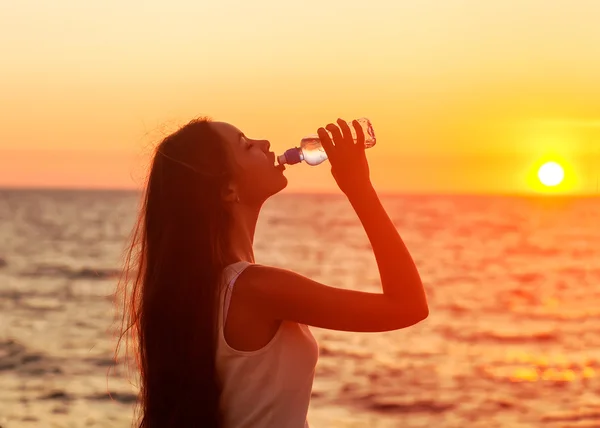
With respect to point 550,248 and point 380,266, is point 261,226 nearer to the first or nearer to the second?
point 550,248

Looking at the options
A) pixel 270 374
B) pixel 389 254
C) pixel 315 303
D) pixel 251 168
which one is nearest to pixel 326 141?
pixel 251 168

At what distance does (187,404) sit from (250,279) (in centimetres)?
46

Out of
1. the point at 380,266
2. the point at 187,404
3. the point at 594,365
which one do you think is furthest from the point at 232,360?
the point at 594,365

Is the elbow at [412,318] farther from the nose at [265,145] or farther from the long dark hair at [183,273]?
the nose at [265,145]

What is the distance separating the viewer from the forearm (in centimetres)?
286

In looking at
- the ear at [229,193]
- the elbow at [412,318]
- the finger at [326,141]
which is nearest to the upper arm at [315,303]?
the elbow at [412,318]

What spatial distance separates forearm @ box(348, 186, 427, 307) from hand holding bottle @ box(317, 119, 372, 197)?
0.10 feet

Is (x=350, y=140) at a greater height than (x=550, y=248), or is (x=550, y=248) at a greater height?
(x=550, y=248)

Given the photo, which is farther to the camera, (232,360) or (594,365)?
(594,365)

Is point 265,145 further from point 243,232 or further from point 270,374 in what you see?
point 270,374

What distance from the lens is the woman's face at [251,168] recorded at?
3072 mm

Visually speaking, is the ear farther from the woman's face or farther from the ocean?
the ocean

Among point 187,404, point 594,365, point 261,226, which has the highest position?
point 261,226

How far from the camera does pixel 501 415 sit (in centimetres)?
1191
